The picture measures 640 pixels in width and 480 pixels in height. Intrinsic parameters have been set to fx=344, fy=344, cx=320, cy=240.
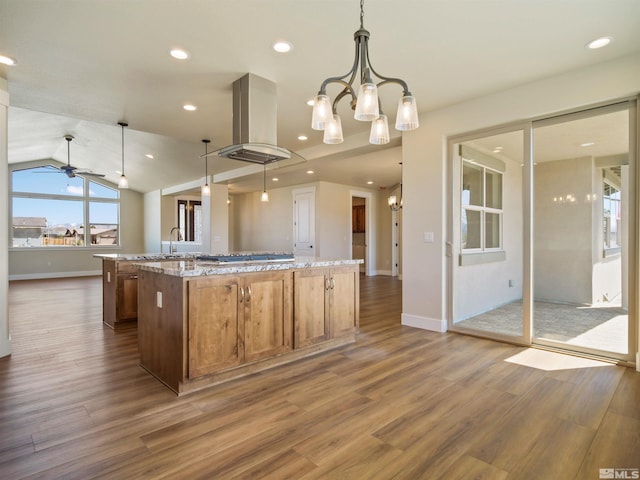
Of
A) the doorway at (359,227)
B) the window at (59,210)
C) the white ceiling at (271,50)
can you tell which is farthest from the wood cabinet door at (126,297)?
the window at (59,210)

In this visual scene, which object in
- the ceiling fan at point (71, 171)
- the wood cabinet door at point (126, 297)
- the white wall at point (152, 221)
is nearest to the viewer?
the wood cabinet door at point (126, 297)

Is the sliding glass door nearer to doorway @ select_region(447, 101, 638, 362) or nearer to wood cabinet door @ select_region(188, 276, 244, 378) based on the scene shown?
doorway @ select_region(447, 101, 638, 362)

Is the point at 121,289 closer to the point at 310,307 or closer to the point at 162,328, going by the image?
the point at 162,328

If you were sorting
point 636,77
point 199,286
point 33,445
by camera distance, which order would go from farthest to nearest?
1. point 636,77
2. point 199,286
3. point 33,445

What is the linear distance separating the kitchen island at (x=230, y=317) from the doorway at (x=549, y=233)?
72.0 inches

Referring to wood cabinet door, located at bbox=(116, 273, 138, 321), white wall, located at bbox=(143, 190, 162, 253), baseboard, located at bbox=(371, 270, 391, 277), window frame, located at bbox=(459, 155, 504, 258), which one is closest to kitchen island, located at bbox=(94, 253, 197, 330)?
wood cabinet door, located at bbox=(116, 273, 138, 321)

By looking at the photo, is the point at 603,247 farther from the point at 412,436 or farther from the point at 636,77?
the point at 412,436

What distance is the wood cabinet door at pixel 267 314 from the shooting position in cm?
278

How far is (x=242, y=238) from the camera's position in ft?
37.3

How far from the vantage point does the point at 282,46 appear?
278 cm

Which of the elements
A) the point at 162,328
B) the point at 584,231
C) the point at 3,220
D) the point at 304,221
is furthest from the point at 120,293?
the point at 584,231

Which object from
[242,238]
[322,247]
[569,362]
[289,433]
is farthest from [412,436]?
[242,238]

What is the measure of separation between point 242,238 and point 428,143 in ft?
27.0

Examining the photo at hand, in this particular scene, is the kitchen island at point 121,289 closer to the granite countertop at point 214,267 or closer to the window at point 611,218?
the granite countertop at point 214,267
